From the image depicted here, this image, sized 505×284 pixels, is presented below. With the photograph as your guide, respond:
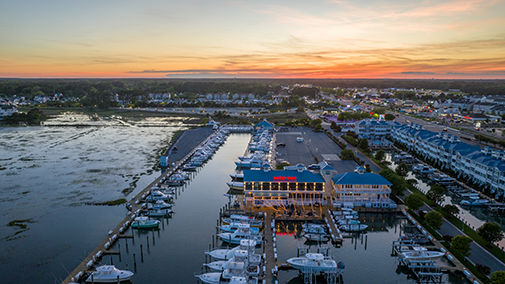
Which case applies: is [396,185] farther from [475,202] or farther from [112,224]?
[112,224]

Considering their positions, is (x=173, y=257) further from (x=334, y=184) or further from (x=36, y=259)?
(x=334, y=184)

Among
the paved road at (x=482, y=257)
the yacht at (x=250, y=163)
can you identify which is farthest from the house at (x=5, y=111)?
the paved road at (x=482, y=257)

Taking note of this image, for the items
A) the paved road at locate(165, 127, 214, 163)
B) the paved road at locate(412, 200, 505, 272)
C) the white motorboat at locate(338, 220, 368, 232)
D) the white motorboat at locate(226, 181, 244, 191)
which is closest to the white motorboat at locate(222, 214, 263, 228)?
the white motorboat at locate(338, 220, 368, 232)

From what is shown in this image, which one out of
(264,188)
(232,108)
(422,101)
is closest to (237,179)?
(264,188)

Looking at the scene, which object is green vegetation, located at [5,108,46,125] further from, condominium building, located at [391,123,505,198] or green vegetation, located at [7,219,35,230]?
condominium building, located at [391,123,505,198]

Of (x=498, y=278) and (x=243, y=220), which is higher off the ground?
(x=498, y=278)

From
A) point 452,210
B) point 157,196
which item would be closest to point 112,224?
point 157,196
